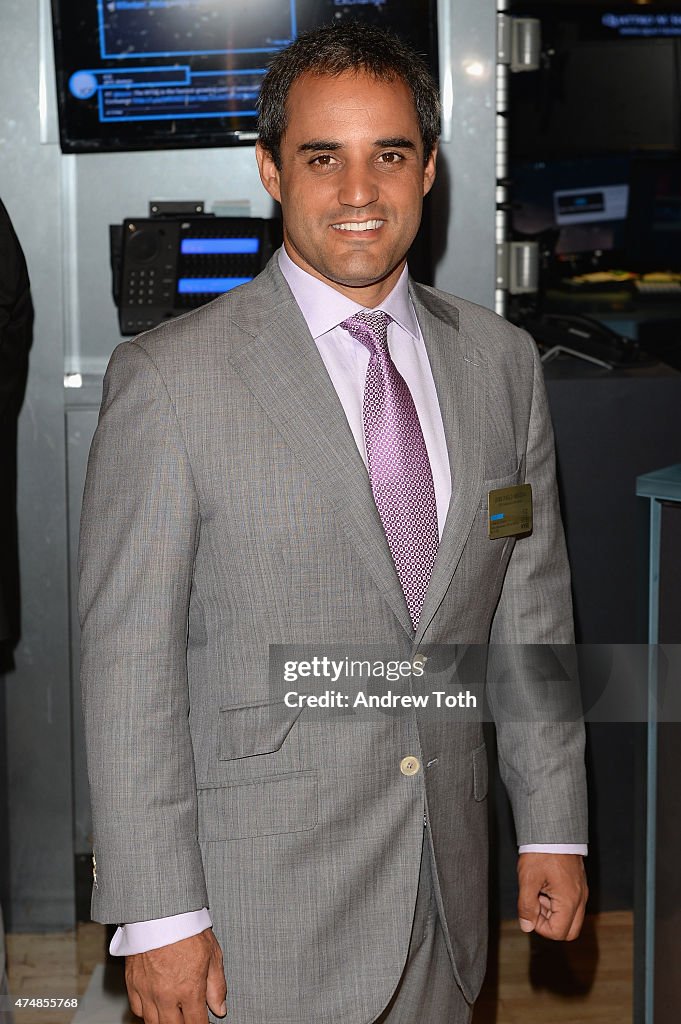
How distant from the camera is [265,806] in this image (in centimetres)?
144

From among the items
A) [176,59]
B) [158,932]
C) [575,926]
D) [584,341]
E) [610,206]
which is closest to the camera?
[158,932]

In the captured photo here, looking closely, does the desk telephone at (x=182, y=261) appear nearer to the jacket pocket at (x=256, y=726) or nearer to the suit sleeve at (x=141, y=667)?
the suit sleeve at (x=141, y=667)

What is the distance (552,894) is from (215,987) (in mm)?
467

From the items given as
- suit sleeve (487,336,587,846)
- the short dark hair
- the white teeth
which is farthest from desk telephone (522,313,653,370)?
the white teeth

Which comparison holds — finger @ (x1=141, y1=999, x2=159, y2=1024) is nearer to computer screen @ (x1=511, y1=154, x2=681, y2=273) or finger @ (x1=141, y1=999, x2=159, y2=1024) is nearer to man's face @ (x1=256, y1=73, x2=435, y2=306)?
man's face @ (x1=256, y1=73, x2=435, y2=306)

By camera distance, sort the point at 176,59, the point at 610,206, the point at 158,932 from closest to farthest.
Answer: the point at 158,932
the point at 176,59
the point at 610,206

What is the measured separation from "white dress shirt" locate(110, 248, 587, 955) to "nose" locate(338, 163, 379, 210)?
0.12 metres

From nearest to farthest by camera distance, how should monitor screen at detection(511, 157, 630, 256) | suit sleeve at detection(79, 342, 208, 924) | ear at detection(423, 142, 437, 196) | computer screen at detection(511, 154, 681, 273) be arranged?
suit sleeve at detection(79, 342, 208, 924) → ear at detection(423, 142, 437, 196) → computer screen at detection(511, 154, 681, 273) → monitor screen at detection(511, 157, 630, 256)

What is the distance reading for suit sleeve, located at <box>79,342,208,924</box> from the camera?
136 cm

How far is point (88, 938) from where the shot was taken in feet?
9.70

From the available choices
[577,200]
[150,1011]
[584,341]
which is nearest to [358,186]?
[150,1011]

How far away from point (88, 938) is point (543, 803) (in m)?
1.76

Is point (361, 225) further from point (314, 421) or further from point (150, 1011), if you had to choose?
point (150, 1011)

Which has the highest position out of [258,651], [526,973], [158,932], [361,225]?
[361,225]
